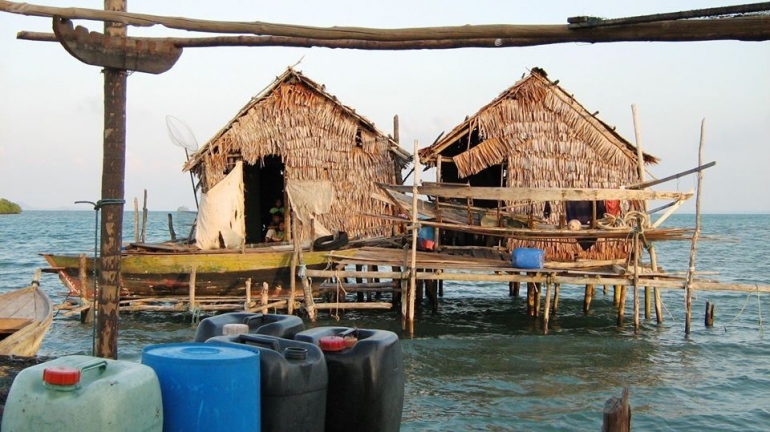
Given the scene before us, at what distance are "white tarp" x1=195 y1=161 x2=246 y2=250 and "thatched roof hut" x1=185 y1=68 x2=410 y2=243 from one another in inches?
10.8

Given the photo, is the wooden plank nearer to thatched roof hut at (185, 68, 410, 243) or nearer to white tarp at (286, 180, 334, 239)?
thatched roof hut at (185, 68, 410, 243)

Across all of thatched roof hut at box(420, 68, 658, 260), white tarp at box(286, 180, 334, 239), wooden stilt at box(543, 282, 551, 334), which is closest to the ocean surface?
wooden stilt at box(543, 282, 551, 334)

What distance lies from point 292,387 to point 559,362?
10.1 meters

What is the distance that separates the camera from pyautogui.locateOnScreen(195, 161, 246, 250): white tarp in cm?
1762

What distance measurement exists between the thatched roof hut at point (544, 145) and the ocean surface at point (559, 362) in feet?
8.93

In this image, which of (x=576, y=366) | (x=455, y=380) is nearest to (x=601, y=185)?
(x=576, y=366)

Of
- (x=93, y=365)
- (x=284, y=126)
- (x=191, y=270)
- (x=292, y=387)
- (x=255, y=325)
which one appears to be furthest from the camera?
(x=284, y=126)

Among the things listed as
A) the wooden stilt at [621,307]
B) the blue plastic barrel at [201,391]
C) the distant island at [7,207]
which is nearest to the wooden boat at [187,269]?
the wooden stilt at [621,307]

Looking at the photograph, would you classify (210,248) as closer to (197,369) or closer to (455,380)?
(455,380)

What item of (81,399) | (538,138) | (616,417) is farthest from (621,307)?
(81,399)

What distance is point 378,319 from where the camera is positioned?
18.1 m

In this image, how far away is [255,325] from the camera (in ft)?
19.5

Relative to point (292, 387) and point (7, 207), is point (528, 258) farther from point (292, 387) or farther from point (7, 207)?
point (7, 207)

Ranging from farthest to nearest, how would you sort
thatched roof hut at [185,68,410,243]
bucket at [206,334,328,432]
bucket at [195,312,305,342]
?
thatched roof hut at [185,68,410,243]
bucket at [195,312,305,342]
bucket at [206,334,328,432]
